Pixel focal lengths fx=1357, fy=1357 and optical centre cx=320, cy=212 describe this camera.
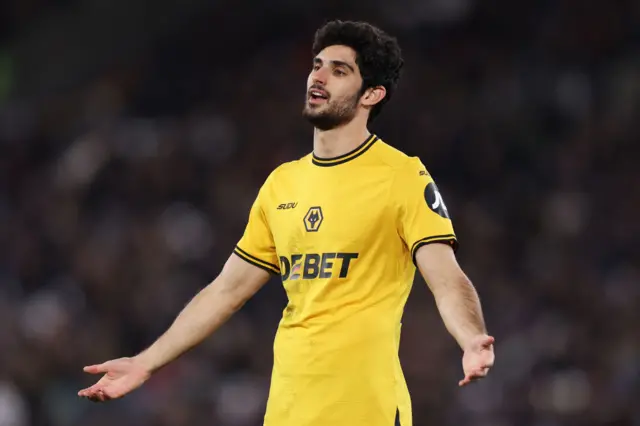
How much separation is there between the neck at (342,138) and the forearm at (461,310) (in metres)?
0.64

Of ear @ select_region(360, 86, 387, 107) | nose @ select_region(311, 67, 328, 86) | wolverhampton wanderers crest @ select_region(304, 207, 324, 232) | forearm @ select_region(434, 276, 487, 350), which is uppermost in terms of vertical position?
nose @ select_region(311, 67, 328, 86)

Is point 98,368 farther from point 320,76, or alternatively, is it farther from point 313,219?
point 320,76

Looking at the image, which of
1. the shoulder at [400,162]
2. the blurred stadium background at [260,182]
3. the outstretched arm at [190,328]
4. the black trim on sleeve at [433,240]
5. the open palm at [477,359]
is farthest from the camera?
the blurred stadium background at [260,182]

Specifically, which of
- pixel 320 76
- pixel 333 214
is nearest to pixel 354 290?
pixel 333 214

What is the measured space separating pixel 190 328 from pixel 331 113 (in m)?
0.94

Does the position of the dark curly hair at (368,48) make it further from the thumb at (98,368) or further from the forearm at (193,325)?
the thumb at (98,368)

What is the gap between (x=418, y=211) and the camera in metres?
4.43

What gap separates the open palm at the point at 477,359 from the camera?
3916 mm

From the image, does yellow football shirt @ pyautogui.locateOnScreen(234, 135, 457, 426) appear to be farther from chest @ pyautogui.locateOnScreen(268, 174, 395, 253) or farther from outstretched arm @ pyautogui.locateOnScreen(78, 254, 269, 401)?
outstretched arm @ pyautogui.locateOnScreen(78, 254, 269, 401)

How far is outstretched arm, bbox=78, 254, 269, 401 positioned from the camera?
15.6 ft

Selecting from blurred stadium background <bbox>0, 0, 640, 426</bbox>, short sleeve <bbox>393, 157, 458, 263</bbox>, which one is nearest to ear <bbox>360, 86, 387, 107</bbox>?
short sleeve <bbox>393, 157, 458, 263</bbox>

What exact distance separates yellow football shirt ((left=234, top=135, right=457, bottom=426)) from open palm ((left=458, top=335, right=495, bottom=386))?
0.49 m

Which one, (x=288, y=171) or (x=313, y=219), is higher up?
(x=288, y=171)

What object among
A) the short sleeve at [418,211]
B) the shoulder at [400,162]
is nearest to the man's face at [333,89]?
the shoulder at [400,162]
